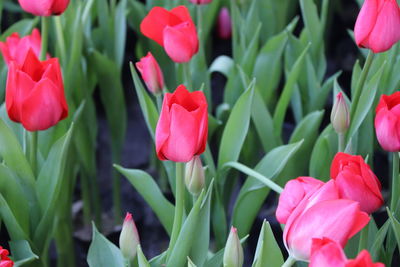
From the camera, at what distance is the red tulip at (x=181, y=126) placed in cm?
64

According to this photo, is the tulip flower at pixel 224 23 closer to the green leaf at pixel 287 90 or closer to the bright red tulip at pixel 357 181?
the green leaf at pixel 287 90

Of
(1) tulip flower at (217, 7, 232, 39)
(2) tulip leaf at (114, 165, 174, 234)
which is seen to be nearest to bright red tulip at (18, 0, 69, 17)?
(2) tulip leaf at (114, 165, 174, 234)

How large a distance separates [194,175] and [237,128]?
0.70 ft

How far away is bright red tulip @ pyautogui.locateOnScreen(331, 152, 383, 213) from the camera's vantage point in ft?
2.12

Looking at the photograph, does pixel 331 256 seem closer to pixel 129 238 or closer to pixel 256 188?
pixel 129 238

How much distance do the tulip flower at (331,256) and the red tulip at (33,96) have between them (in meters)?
0.41

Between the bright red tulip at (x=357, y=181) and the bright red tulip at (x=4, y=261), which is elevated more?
the bright red tulip at (x=357, y=181)

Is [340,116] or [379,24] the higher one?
[379,24]

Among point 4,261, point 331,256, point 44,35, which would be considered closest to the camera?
point 331,256

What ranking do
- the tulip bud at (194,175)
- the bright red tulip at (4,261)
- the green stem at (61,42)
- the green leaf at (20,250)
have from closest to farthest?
the bright red tulip at (4,261) < the tulip bud at (194,175) < the green leaf at (20,250) < the green stem at (61,42)

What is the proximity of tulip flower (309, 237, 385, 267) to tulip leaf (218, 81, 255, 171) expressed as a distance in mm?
414

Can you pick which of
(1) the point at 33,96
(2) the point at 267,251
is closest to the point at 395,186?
(2) the point at 267,251

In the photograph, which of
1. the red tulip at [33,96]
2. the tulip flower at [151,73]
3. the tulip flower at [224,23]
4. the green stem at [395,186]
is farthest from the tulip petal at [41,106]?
the tulip flower at [224,23]

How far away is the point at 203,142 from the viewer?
66 centimetres
